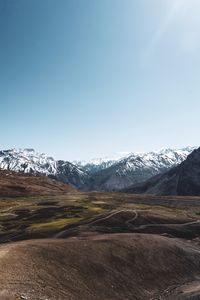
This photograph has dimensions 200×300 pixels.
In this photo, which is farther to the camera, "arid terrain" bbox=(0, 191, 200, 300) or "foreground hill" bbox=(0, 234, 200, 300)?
"arid terrain" bbox=(0, 191, 200, 300)

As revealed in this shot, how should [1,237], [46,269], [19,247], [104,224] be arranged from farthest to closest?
[104,224] < [1,237] < [19,247] < [46,269]

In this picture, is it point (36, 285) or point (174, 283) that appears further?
point (174, 283)

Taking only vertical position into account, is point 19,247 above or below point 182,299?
above

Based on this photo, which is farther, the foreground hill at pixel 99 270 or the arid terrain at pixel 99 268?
the arid terrain at pixel 99 268

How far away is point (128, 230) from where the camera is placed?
111m

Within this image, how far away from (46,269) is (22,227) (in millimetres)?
67358

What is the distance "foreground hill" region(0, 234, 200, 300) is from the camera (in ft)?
160

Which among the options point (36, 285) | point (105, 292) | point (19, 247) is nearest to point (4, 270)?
point (36, 285)

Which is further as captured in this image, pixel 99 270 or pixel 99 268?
pixel 99 268

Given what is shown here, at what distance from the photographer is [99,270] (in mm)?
59094

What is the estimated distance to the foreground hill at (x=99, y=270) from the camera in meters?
48.7

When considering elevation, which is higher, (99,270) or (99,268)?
(99,268)

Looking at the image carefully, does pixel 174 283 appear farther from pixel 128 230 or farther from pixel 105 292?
pixel 128 230

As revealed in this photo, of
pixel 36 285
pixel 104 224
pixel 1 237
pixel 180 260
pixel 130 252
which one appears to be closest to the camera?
pixel 36 285
